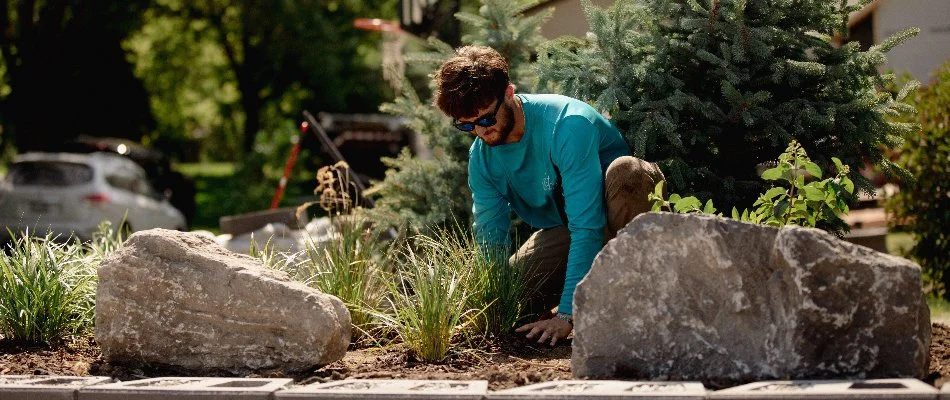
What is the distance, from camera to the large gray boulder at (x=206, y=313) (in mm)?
4980

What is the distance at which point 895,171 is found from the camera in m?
6.32

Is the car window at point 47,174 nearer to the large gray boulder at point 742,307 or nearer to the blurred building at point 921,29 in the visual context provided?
the blurred building at point 921,29

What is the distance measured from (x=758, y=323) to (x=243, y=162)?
18847 millimetres

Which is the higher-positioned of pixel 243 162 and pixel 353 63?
pixel 353 63

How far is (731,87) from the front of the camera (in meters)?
5.96

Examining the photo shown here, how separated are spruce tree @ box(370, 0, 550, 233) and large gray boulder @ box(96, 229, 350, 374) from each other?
213 cm


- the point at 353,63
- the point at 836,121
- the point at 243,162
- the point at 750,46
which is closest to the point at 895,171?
the point at 836,121

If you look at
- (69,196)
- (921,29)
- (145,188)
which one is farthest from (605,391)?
(145,188)

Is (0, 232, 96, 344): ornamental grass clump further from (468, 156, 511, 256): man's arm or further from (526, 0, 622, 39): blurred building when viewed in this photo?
(526, 0, 622, 39): blurred building

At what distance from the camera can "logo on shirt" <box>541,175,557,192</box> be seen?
567 centimetres

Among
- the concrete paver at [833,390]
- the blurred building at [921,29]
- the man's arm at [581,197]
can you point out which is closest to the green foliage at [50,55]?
the blurred building at [921,29]

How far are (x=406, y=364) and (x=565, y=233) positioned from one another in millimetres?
1317

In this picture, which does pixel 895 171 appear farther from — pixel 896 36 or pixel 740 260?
pixel 740 260

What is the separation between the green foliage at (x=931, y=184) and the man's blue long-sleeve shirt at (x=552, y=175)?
386 centimetres
